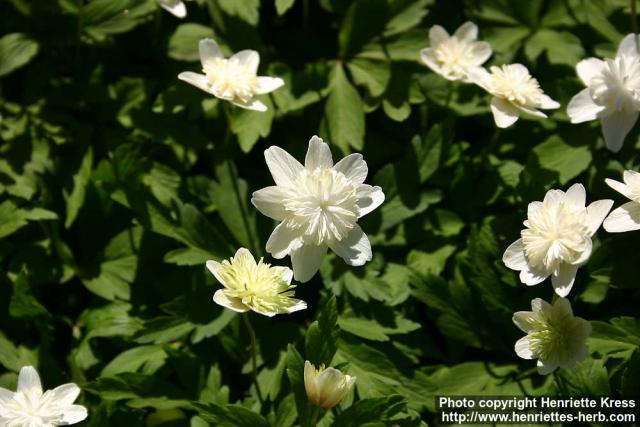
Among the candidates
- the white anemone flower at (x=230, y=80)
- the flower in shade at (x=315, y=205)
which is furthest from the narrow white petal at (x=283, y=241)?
the white anemone flower at (x=230, y=80)

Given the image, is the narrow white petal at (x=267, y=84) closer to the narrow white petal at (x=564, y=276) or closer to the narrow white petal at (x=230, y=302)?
the narrow white petal at (x=230, y=302)

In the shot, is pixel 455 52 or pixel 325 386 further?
pixel 455 52

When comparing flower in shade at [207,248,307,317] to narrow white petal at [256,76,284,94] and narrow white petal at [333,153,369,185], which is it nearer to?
narrow white petal at [333,153,369,185]

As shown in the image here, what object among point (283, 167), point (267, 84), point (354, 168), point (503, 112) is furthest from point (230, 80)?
point (503, 112)

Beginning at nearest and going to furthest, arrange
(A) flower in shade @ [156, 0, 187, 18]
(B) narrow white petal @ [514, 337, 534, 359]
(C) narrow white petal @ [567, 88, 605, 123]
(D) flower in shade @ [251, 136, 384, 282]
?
(D) flower in shade @ [251, 136, 384, 282] < (B) narrow white petal @ [514, 337, 534, 359] < (C) narrow white petal @ [567, 88, 605, 123] < (A) flower in shade @ [156, 0, 187, 18]

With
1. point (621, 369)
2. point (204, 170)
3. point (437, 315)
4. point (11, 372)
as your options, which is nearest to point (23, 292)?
point (11, 372)

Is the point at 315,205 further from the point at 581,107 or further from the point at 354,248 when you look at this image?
the point at 581,107

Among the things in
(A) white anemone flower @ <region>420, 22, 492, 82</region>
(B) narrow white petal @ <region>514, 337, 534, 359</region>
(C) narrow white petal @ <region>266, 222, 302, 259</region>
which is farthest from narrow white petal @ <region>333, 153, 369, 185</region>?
(A) white anemone flower @ <region>420, 22, 492, 82</region>
